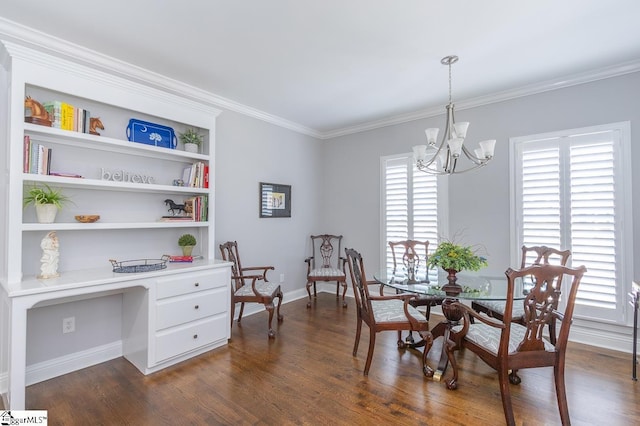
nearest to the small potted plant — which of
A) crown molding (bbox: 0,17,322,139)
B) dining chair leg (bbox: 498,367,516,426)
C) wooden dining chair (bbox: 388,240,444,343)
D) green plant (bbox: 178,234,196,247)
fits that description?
green plant (bbox: 178,234,196,247)

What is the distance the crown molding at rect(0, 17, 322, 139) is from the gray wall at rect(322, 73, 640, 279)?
1.87m

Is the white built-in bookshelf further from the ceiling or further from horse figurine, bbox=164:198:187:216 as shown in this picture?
the ceiling

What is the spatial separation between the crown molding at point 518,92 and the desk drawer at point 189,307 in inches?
128

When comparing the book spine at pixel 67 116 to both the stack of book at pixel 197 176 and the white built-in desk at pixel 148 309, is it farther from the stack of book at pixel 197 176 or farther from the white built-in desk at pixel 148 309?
the white built-in desk at pixel 148 309

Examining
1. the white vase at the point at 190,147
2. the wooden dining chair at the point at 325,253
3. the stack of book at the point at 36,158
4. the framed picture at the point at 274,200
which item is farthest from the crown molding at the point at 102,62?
the wooden dining chair at the point at 325,253

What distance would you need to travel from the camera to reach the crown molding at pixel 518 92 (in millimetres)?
2963

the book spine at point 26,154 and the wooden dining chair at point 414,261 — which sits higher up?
the book spine at point 26,154

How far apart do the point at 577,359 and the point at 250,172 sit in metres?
4.06

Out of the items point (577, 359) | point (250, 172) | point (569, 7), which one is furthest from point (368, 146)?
point (577, 359)

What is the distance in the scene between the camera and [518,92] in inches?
137

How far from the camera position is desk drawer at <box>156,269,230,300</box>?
263cm

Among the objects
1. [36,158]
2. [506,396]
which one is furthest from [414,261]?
[36,158]

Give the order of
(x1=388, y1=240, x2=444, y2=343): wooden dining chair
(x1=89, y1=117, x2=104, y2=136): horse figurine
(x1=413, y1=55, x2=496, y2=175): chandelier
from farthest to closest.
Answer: (x1=388, y1=240, x2=444, y2=343): wooden dining chair → (x1=89, y1=117, x2=104, y2=136): horse figurine → (x1=413, y1=55, x2=496, y2=175): chandelier

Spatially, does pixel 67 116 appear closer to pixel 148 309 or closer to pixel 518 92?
pixel 148 309
